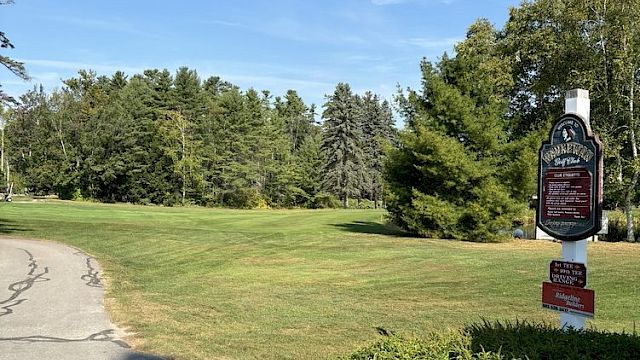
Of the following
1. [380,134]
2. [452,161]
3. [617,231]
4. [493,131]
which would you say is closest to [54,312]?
[452,161]

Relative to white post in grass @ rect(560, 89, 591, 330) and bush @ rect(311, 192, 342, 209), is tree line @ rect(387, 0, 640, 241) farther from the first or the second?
bush @ rect(311, 192, 342, 209)

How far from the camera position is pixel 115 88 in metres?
86.8

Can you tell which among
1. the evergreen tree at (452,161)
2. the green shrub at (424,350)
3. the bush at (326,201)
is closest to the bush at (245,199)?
the bush at (326,201)

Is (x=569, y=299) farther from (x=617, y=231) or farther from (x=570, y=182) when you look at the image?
(x=617, y=231)

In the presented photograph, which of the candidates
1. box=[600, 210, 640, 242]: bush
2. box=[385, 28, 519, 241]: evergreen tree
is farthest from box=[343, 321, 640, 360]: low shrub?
box=[600, 210, 640, 242]: bush

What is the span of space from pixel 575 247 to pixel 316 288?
20.4 ft

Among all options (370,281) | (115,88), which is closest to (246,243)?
(370,281)

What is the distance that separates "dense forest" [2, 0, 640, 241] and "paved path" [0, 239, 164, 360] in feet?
32.3

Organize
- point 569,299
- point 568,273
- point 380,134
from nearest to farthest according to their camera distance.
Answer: point 569,299
point 568,273
point 380,134

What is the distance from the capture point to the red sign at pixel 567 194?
600 centimetres

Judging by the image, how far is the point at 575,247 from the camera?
20.1ft

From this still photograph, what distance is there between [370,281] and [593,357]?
8.34 meters

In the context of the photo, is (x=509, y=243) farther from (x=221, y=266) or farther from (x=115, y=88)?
(x=115, y=88)

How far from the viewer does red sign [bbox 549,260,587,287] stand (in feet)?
19.4
